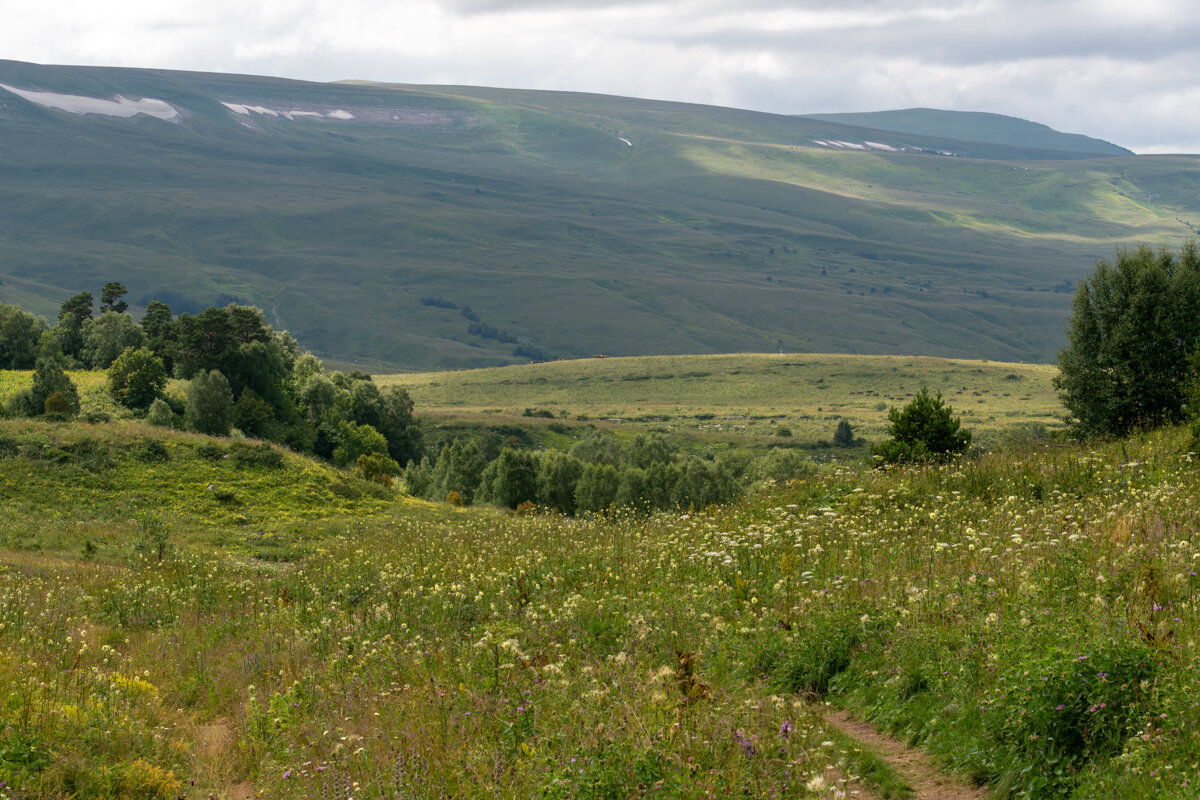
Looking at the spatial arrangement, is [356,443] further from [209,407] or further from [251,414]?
[209,407]

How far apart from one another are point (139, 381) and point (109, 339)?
15053mm

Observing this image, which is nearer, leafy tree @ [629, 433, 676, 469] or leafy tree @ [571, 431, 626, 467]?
leafy tree @ [629, 433, 676, 469]

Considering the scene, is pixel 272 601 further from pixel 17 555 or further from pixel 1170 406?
pixel 1170 406

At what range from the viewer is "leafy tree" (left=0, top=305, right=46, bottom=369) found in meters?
73.2

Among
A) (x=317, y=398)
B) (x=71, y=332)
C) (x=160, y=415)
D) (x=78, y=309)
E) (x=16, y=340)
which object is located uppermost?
(x=78, y=309)

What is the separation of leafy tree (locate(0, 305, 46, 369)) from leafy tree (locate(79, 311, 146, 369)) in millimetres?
3600

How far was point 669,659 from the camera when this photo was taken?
29.3 ft

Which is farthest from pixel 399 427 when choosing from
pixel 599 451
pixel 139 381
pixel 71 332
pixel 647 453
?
pixel 139 381

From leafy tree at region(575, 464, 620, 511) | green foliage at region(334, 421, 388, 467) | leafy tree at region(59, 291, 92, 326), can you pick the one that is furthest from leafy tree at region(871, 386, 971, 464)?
leafy tree at region(59, 291, 92, 326)

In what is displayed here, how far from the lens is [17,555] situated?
2431cm

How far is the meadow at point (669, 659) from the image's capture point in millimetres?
6594

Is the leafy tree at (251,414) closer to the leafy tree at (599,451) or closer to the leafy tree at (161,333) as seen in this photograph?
the leafy tree at (161,333)

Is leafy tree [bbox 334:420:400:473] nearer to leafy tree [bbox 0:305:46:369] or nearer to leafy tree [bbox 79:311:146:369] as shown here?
leafy tree [bbox 79:311:146:369]

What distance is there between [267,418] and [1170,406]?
189 feet
